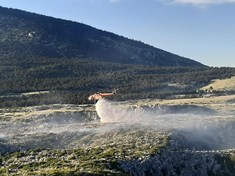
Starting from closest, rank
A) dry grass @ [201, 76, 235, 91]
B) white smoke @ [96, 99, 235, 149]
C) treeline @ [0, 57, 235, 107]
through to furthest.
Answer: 1. white smoke @ [96, 99, 235, 149]
2. treeline @ [0, 57, 235, 107]
3. dry grass @ [201, 76, 235, 91]

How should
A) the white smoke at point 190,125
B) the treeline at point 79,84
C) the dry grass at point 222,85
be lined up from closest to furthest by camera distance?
the white smoke at point 190,125, the treeline at point 79,84, the dry grass at point 222,85

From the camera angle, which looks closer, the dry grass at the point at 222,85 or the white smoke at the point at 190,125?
the white smoke at the point at 190,125

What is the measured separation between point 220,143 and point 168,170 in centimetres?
2172

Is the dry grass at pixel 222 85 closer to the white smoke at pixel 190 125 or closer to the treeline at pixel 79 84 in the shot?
the treeline at pixel 79 84

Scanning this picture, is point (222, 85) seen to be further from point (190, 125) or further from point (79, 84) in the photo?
point (190, 125)

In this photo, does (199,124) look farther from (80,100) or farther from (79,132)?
(80,100)

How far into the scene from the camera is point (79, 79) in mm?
181250

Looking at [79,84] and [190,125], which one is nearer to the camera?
[190,125]

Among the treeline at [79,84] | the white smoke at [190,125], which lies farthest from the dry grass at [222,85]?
the white smoke at [190,125]

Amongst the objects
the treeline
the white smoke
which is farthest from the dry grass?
the white smoke

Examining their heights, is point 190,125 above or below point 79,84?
below

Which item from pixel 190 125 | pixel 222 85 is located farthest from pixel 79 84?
pixel 190 125

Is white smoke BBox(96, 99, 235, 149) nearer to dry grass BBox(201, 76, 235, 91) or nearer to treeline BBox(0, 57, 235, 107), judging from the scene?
treeline BBox(0, 57, 235, 107)

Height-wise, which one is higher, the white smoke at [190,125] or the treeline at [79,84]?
the treeline at [79,84]
